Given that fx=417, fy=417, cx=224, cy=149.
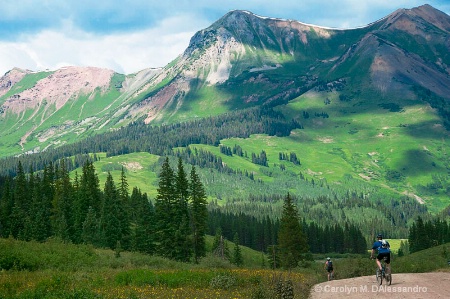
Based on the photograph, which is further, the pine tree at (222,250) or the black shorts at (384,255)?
the pine tree at (222,250)

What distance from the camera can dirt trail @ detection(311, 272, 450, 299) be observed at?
2455cm

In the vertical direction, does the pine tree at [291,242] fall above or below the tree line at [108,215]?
below

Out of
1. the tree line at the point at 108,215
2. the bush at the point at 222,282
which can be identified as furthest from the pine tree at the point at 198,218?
the bush at the point at 222,282

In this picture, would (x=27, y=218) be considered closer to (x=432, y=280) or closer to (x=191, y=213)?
(x=191, y=213)

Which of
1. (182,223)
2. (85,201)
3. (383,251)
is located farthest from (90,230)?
(383,251)

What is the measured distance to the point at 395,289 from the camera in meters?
26.5

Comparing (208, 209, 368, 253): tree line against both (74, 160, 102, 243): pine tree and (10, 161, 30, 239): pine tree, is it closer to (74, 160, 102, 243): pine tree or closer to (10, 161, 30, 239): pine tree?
(74, 160, 102, 243): pine tree

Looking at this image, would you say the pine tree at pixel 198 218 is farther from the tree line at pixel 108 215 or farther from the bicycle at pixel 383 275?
the bicycle at pixel 383 275

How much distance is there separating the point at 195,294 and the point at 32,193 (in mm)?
76818

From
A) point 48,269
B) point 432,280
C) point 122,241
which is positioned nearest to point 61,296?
point 48,269

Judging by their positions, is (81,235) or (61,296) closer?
(61,296)

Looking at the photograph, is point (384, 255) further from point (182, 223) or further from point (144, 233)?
point (144, 233)

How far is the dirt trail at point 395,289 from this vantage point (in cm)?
2455

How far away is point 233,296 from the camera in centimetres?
2561
